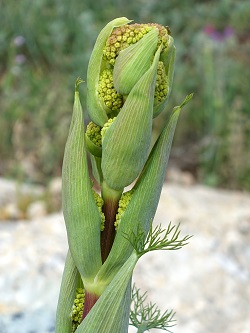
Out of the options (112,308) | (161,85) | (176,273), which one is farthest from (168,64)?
(176,273)

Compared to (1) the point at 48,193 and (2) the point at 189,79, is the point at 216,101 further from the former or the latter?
(1) the point at 48,193

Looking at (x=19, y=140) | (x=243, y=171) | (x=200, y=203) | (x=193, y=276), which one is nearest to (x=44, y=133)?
(x=19, y=140)

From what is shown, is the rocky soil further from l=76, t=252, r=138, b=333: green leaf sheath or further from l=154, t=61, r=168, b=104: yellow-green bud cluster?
l=154, t=61, r=168, b=104: yellow-green bud cluster

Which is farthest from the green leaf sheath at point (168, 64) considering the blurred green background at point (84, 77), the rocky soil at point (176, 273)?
the blurred green background at point (84, 77)

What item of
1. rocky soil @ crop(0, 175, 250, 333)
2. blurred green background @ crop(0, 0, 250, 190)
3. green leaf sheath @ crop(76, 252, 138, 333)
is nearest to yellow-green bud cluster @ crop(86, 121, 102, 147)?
green leaf sheath @ crop(76, 252, 138, 333)

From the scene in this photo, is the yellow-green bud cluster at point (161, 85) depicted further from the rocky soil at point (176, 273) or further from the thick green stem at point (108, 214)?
the rocky soil at point (176, 273)

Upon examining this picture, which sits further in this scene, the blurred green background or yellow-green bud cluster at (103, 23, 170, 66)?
the blurred green background
